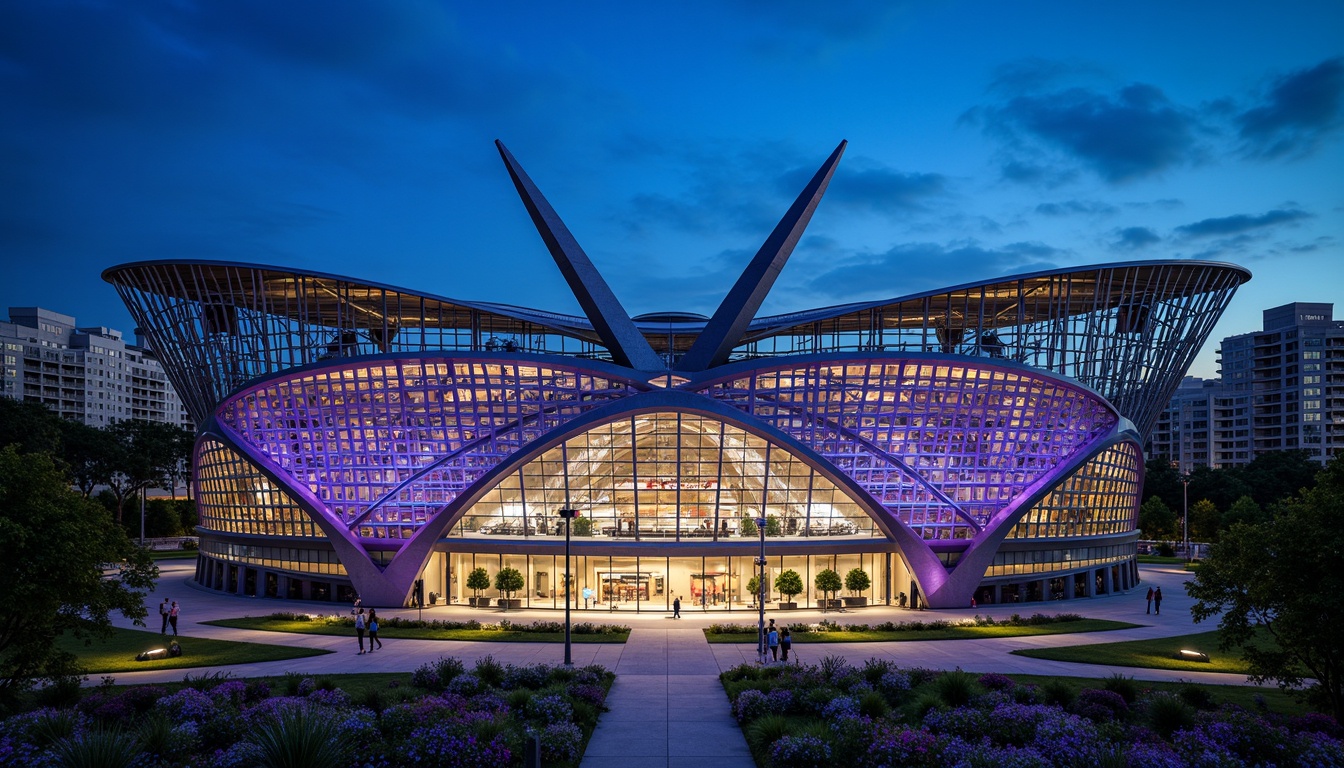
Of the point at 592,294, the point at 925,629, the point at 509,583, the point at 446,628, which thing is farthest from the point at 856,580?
the point at 592,294

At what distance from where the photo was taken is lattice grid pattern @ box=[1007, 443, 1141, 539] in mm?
52562

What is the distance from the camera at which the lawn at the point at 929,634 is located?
38.0 m

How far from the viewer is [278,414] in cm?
4988

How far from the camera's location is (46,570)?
2081 cm

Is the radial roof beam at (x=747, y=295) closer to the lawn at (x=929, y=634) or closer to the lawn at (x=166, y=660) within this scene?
the lawn at (x=929, y=634)

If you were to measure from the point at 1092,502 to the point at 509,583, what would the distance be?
39455 mm

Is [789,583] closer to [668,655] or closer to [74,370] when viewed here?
[668,655]

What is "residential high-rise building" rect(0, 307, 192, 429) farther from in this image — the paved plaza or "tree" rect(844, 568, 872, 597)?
"tree" rect(844, 568, 872, 597)

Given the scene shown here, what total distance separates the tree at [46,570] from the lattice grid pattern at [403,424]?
24962mm

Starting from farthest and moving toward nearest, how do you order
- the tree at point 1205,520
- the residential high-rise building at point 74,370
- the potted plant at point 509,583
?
the residential high-rise building at point 74,370, the tree at point 1205,520, the potted plant at point 509,583

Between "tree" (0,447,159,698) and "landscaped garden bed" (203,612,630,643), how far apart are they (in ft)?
56.3

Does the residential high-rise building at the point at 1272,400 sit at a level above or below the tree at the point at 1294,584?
above

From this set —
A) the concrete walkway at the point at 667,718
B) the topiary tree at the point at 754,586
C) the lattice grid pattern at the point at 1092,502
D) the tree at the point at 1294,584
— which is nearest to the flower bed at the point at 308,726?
the concrete walkway at the point at 667,718

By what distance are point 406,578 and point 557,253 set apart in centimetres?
2282
